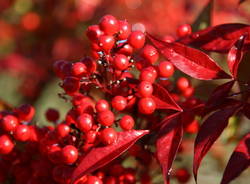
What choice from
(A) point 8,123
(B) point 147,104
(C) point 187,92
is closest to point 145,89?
(B) point 147,104

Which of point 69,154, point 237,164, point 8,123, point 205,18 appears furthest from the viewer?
point 205,18

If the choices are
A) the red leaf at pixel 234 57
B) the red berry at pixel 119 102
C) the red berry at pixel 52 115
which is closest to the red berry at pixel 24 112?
the red berry at pixel 52 115

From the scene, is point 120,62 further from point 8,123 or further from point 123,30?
point 8,123

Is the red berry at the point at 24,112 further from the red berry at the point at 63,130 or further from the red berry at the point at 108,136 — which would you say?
the red berry at the point at 108,136

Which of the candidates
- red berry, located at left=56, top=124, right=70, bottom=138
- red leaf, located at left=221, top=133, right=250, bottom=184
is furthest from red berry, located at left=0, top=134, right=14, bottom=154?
red leaf, located at left=221, top=133, right=250, bottom=184

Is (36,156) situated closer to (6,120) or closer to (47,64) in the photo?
(6,120)
